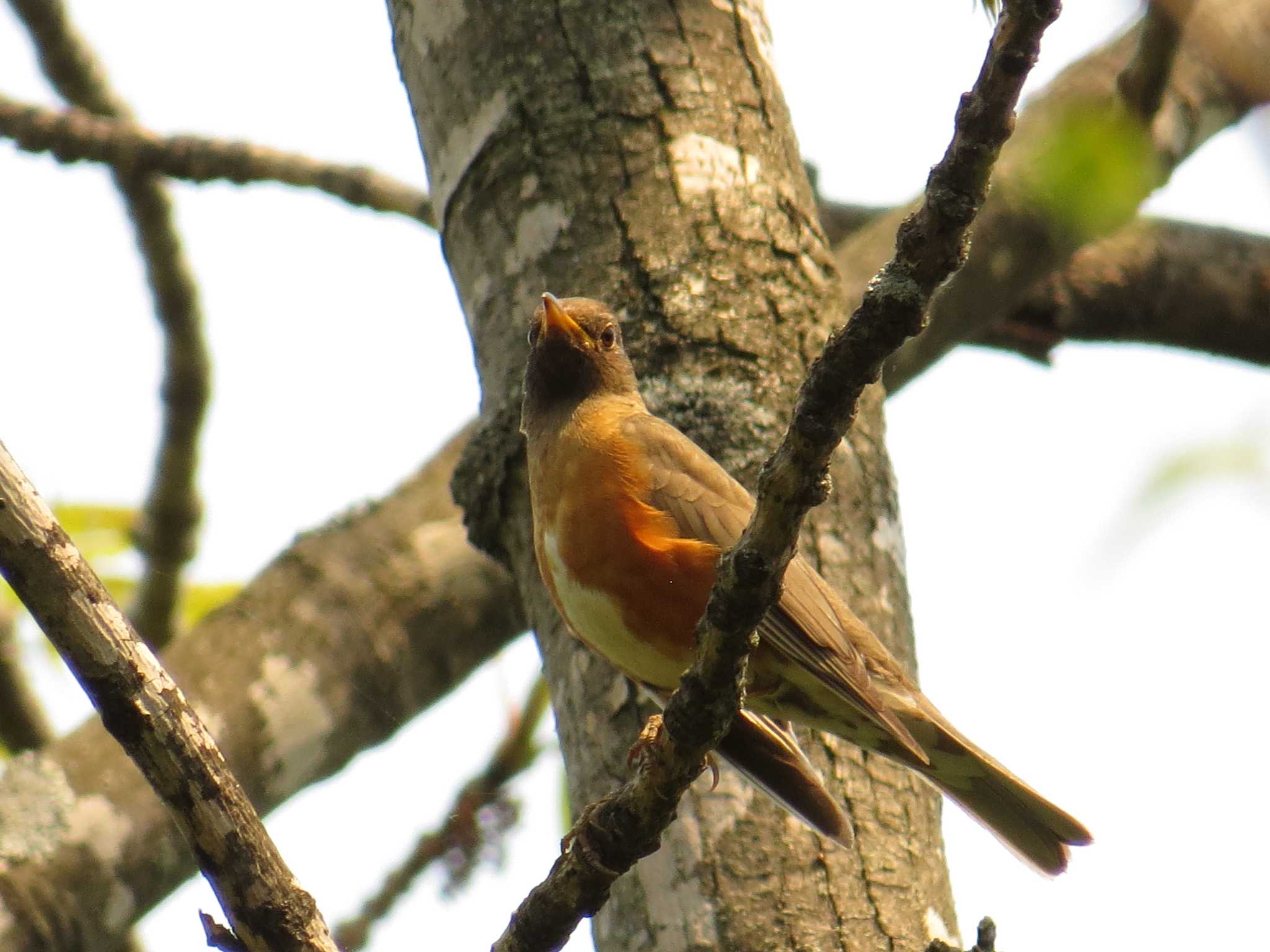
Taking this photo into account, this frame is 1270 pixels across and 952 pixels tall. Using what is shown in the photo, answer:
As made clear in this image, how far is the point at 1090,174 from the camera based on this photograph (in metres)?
1.95

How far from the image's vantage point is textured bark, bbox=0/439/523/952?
4.40 metres

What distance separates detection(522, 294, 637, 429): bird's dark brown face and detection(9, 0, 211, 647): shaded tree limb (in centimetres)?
205

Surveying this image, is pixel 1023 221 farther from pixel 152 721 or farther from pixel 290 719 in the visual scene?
pixel 152 721

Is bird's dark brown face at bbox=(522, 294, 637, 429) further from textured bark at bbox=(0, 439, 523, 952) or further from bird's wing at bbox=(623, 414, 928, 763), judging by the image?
textured bark at bbox=(0, 439, 523, 952)

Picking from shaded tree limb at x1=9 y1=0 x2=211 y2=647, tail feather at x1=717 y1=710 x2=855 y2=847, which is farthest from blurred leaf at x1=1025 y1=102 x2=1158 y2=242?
shaded tree limb at x1=9 y1=0 x2=211 y2=647

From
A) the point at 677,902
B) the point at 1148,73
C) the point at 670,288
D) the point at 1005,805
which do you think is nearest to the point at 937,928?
the point at 677,902

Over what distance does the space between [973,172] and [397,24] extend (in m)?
2.97

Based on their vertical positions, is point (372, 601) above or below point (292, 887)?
above

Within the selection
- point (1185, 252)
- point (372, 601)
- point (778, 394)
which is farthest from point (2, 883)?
point (1185, 252)

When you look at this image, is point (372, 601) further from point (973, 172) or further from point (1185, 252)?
point (1185, 252)

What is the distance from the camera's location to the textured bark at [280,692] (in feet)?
14.4

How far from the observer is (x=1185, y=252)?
701 centimetres

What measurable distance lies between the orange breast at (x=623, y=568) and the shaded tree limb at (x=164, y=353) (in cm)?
267

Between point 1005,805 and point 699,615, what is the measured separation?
3.25 ft
